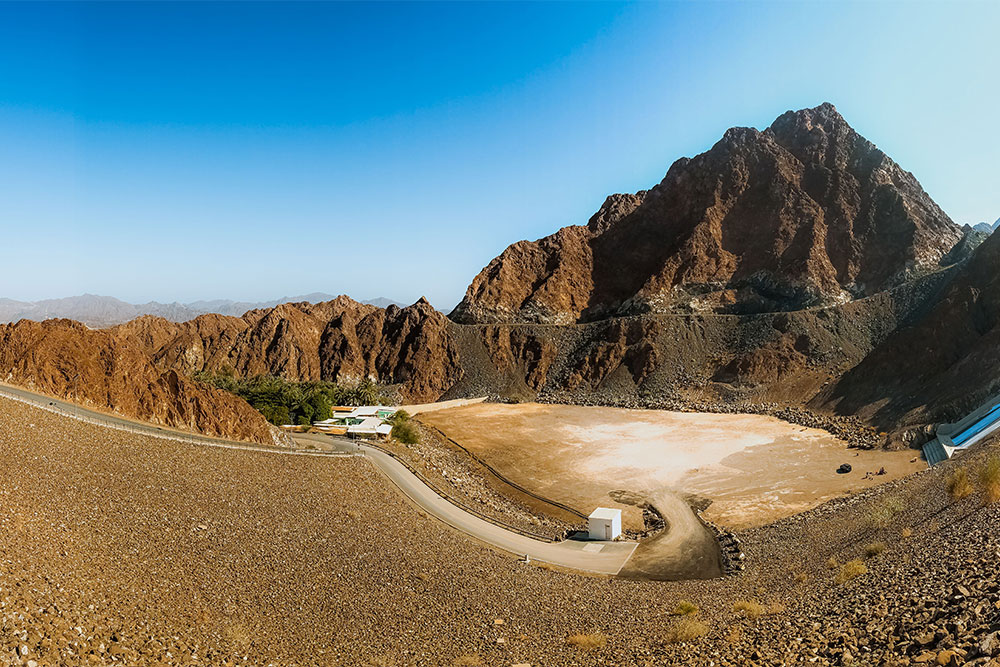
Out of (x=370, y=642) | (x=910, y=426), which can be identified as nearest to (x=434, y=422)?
(x=910, y=426)

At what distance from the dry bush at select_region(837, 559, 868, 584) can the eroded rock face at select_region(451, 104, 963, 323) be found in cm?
8447

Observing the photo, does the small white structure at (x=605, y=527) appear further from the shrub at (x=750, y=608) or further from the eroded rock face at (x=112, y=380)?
the eroded rock face at (x=112, y=380)

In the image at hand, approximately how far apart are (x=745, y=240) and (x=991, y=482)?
319 ft

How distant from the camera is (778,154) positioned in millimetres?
109312

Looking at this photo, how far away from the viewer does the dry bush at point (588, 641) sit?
48.0 feet

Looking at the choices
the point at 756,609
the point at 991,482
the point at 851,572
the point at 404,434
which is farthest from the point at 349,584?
the point at 404,434

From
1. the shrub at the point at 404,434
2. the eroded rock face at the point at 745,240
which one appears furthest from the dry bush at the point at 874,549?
the eroded rock face at the point at 745,240

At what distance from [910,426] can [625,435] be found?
24827 mm

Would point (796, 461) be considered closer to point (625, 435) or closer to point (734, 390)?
point (625, 435)

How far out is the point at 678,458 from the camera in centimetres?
4869

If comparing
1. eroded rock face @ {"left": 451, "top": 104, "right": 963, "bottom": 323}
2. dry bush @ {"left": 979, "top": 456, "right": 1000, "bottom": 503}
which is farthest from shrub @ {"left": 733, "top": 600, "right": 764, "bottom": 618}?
eroded rock face @ {"left": 451, "top": 104, "right": 963, "bottom": 323}

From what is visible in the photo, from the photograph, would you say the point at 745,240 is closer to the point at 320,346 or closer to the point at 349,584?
the point at 320,346

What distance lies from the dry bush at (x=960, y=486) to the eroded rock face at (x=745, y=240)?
257ft

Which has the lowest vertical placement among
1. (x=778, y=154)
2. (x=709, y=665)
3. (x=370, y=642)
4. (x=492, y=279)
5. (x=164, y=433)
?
(x=370, y=642)
